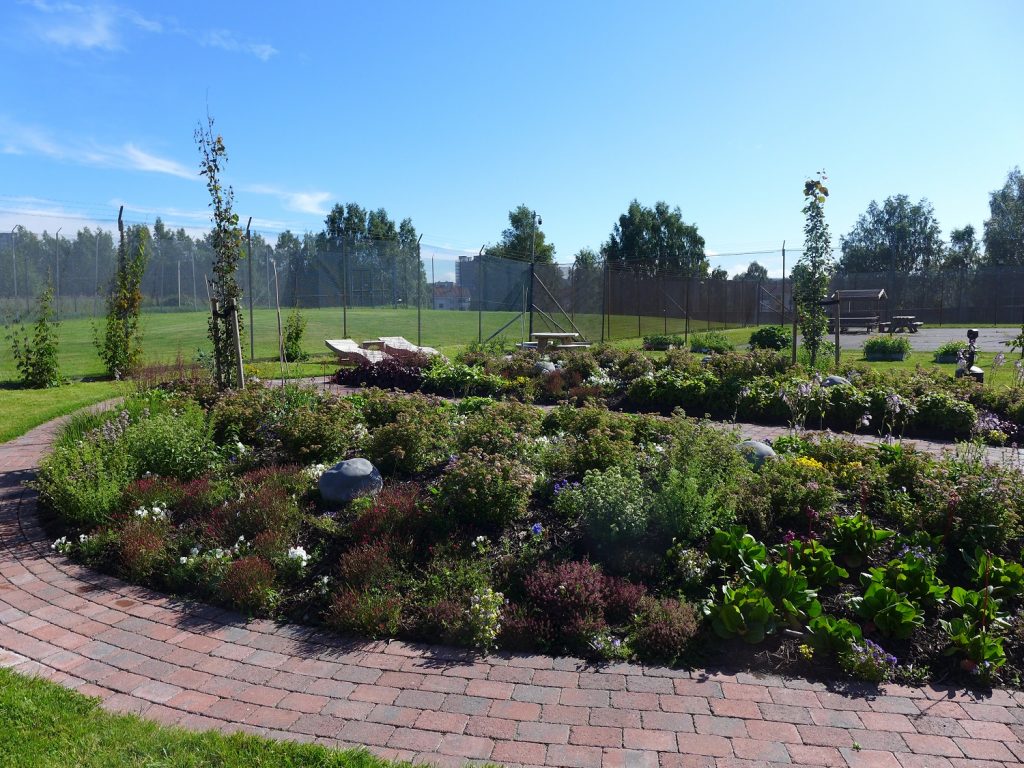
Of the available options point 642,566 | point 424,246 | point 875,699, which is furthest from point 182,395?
point 424,246

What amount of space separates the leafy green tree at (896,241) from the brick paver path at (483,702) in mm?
70318

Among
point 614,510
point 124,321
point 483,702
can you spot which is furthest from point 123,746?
point 124,321

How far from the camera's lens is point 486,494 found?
15.1 feet

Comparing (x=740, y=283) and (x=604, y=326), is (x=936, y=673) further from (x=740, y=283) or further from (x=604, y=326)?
(x=740, y=283)

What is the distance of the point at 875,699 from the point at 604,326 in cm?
1953

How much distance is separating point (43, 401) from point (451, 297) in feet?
41.8

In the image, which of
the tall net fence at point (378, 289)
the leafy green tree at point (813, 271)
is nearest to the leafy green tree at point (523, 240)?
the tall net fence at point (378, 289)

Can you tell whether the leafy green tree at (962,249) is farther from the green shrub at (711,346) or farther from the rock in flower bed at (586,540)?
the rock in flower bed at (586,540)

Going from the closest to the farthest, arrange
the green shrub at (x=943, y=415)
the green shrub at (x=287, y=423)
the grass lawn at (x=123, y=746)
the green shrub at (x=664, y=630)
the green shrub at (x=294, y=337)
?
the grass lawn at (x=123, y=746) < the green shrub at (x=664, y=630) < the green shrub at (x=287, y=423) < the green shrub at (x=943, y=415) < the green shrub at (x=294, y=337)

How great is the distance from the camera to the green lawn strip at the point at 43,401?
28.8 feet

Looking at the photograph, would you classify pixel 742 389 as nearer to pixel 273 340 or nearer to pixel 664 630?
pixel 664 630

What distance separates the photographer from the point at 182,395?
7.93 metres

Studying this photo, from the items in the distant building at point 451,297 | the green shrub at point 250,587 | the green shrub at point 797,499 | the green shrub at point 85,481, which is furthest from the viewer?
the distant building at point 451,297

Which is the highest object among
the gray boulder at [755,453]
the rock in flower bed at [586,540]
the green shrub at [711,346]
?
the green shrub at [711,346]
